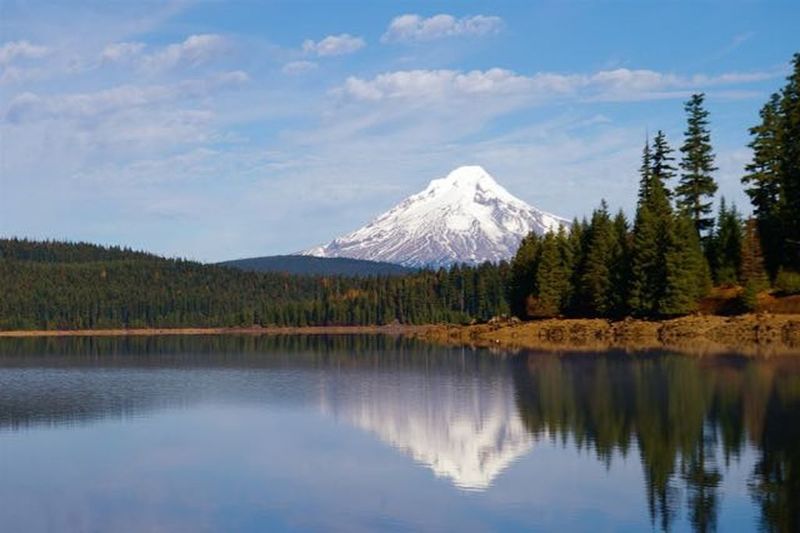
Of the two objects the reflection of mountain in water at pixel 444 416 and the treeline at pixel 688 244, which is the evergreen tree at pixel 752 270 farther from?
the reflection of mountain in water at pixel 444 416

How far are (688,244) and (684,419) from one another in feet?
217

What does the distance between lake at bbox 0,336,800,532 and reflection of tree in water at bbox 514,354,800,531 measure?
0.15 m

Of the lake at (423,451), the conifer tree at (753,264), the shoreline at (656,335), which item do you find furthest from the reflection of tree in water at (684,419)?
the conifer tree at (753,264)

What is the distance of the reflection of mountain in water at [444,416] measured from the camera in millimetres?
43562

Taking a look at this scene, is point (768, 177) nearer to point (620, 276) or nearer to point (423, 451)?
point (620, 276)

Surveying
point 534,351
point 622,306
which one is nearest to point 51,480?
point 534,351

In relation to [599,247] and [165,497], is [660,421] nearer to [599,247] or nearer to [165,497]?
[165,497]

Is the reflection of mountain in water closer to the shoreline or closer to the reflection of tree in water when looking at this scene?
the reflection of tree in water

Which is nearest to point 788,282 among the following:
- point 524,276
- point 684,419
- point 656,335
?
point 656,335

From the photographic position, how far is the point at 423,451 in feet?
154

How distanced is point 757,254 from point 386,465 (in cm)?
7582

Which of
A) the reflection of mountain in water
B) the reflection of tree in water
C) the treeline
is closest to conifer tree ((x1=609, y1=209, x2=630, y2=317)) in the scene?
the treeline

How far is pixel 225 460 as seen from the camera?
1800 inches

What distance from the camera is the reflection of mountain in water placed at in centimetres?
4356
